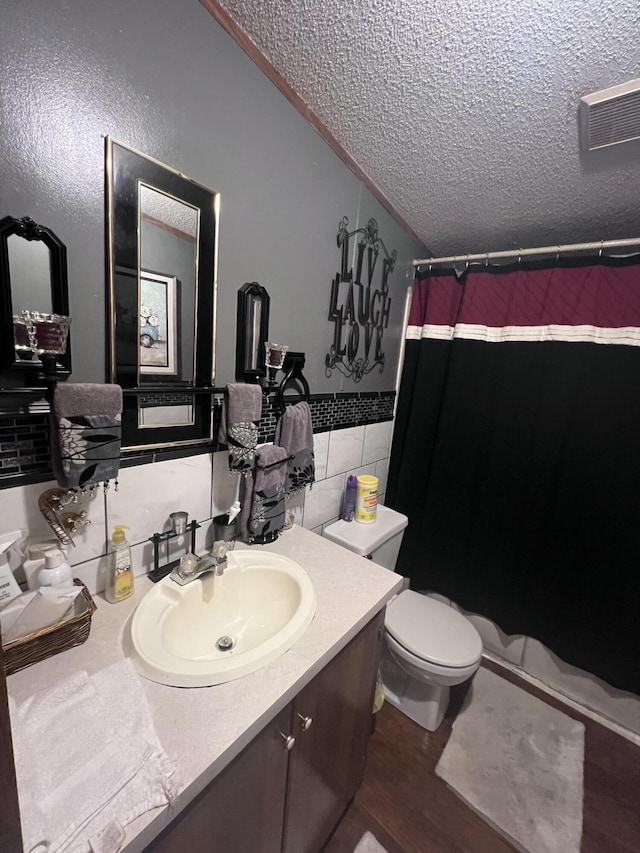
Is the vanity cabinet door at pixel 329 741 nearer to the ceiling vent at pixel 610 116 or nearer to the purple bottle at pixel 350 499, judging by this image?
the purple bottle at pixel 350 499

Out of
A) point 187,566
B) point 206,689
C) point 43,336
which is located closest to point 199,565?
point 187,566

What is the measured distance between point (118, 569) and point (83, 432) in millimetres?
373

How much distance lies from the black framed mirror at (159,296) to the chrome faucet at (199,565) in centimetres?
32

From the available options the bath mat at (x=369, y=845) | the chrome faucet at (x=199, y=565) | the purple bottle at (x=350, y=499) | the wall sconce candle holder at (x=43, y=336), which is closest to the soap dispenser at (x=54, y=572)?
the chrome faucet at (x=199, y=565)

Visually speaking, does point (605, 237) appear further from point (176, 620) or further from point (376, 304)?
point (176, 620)

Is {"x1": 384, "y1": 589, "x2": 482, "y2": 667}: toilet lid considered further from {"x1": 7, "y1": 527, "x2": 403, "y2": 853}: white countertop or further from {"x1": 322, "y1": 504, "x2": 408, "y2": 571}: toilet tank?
{"x1": 7, "y1": 527, "x2": 403, "y2": 853}: white countertop

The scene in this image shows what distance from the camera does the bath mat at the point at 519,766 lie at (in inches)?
45.1

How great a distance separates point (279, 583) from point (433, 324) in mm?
1507

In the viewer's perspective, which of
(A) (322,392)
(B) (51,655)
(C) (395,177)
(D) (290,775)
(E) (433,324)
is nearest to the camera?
(B) (51,655)

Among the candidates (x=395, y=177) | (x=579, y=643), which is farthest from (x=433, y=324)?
(x=579, y=643)

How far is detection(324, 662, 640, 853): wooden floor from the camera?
3.61 ft

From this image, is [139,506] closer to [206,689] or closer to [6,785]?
[206,689]

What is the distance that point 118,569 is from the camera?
835mm

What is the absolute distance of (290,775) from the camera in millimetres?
777
